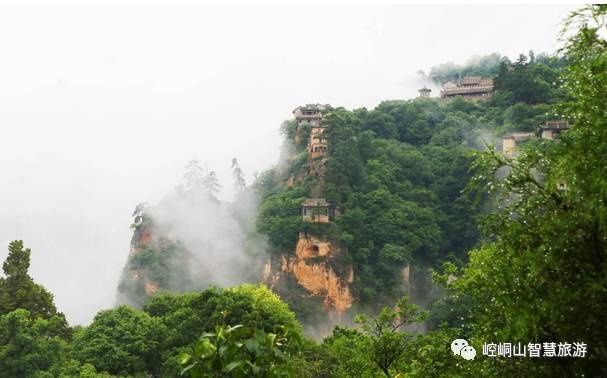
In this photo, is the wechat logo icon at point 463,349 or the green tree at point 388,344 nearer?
the wechat logo icon at point 463,349

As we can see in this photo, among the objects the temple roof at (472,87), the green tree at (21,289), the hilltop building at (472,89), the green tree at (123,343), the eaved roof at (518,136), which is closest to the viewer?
the green tree at (123,343)

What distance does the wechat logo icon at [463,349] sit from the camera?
1191 centimetres

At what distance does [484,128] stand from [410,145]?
8.48 metres

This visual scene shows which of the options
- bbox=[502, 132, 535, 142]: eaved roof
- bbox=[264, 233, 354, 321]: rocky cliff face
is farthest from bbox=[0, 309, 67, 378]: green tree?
bbox=[502, 132, 535, 142]: eaved roof

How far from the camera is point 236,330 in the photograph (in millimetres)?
5480

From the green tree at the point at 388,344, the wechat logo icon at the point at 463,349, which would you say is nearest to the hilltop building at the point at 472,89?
the green tree at the point at 388,344

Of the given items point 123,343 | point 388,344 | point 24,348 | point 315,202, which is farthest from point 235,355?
point 315,202

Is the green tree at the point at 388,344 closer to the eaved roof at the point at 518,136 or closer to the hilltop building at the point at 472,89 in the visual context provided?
the eaved roof at the point at 518,136

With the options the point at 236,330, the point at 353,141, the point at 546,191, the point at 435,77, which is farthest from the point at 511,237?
the point at 435,77

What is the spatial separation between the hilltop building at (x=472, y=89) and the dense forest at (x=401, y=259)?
597cm

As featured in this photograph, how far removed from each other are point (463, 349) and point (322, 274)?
45.8m

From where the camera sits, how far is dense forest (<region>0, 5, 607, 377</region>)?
836 cm

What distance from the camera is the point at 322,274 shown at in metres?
58.0

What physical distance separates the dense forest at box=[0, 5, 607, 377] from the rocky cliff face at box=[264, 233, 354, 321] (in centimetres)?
61
